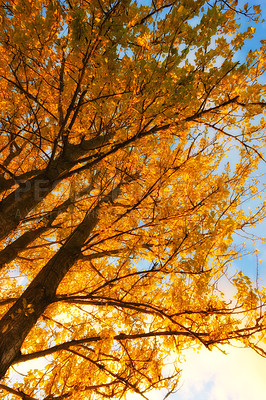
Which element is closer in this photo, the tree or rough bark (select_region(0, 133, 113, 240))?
the tree

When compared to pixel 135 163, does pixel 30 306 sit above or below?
below

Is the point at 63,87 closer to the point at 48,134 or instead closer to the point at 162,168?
the point at 48,134

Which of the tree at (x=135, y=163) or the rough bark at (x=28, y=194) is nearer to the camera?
the tree at (x=135, y=163)

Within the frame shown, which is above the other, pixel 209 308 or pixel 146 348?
pixel 209 308

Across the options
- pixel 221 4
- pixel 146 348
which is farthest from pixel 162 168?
pixel 146 348

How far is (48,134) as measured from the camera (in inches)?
137

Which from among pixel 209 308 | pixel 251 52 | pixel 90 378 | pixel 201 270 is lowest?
pixel 90 378

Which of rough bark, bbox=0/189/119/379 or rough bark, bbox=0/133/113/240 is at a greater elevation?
rough bark, bbox=0/133/113/240

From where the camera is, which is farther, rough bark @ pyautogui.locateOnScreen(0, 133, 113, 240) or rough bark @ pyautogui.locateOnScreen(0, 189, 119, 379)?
rough bark @ pyautogui.locateOnScreen(0, 133, 113, 240)

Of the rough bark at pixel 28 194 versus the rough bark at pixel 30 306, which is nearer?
the rough bark at pixel 30 306

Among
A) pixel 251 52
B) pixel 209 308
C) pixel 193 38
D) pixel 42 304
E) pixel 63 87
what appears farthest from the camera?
pixel 63 87

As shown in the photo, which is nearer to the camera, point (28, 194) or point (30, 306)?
point (30, 306)

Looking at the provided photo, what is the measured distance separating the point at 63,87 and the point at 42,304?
2373 mm

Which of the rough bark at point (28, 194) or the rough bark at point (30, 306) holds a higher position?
the rough bark at point (28, 194)
